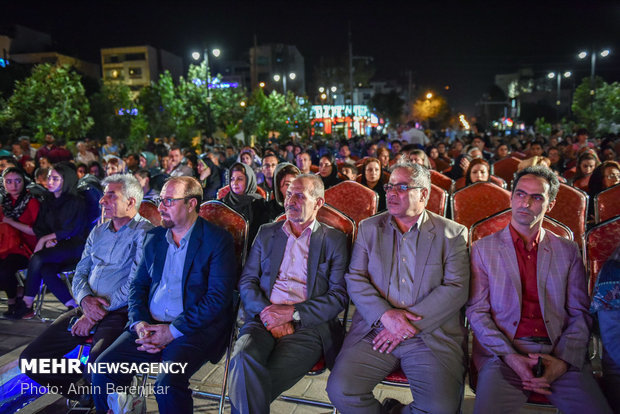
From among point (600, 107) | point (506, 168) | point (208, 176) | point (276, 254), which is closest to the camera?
point (276, 254)

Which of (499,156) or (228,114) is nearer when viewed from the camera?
(499,156)

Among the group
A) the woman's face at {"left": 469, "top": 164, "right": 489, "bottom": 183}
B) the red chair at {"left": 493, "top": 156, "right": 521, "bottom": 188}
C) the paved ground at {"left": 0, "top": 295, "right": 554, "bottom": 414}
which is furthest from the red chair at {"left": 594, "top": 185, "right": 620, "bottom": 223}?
the red chair at {"left": 493, "top": 156, "right": 521, "bottom": 188}

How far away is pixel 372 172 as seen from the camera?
6176mm

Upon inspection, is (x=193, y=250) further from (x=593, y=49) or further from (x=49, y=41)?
(x=49, y=41)

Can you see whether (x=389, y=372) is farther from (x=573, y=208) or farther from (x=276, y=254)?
(x=573, y=208)

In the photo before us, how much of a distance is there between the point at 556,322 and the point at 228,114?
25.9 meters

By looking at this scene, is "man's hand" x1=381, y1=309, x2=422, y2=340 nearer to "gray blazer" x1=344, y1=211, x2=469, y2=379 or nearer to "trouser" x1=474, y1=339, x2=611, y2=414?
"gray blazer" x1=344, y1=211, x2=469, y2=379

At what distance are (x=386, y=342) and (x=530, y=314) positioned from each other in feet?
2.86

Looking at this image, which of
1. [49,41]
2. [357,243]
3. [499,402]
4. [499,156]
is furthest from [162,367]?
[49,41]

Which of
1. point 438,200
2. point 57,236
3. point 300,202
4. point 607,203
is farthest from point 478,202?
point 57,236

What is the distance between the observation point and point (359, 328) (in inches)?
110

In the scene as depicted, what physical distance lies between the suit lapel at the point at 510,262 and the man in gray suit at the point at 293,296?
1.04m

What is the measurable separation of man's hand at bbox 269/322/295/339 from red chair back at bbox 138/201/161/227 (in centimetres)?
212

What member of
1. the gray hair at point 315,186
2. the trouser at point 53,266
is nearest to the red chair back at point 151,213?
the trouser at point 53,266
